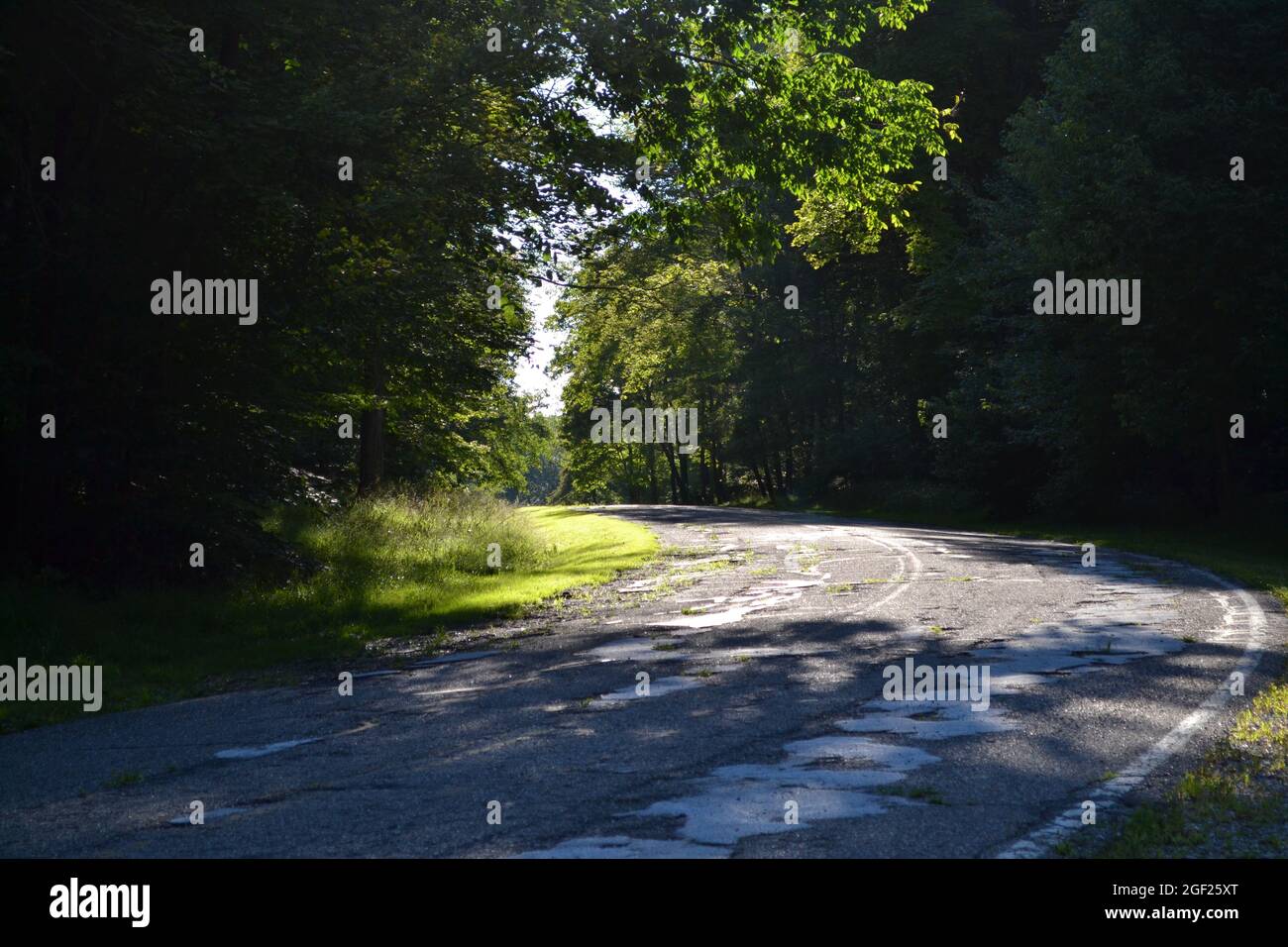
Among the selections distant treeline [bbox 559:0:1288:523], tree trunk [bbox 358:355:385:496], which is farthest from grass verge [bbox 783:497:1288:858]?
tree trunk [bbox 358:355:385:496]

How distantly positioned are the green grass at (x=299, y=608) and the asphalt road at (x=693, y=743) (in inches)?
57.8

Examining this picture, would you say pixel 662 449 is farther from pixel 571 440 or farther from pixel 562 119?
pixel 562 119

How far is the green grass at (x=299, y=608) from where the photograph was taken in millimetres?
11969

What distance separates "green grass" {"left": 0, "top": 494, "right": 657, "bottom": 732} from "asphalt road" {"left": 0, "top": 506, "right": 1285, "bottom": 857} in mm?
1467

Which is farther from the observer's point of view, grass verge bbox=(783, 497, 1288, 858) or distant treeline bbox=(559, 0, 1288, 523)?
distant treeline bbox=(559, 0, 1288, 523)

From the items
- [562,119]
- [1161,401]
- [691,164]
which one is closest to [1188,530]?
[1161,401]

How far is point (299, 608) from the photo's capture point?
51.0 feet

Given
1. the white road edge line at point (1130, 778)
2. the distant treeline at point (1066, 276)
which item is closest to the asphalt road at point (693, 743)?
the white road edge line at point (1130, 778)

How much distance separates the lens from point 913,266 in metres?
41.3

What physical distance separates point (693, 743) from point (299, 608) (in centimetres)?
968

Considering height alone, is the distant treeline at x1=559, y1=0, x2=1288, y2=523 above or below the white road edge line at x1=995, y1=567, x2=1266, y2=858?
above

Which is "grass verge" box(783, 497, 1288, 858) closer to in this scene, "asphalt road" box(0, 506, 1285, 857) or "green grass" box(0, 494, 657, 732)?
"asphalt road" box(0, 506, 1285, 857)

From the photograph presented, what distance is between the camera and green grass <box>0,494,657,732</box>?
39.3 feet

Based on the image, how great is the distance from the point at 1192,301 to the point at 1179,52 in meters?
5.25
